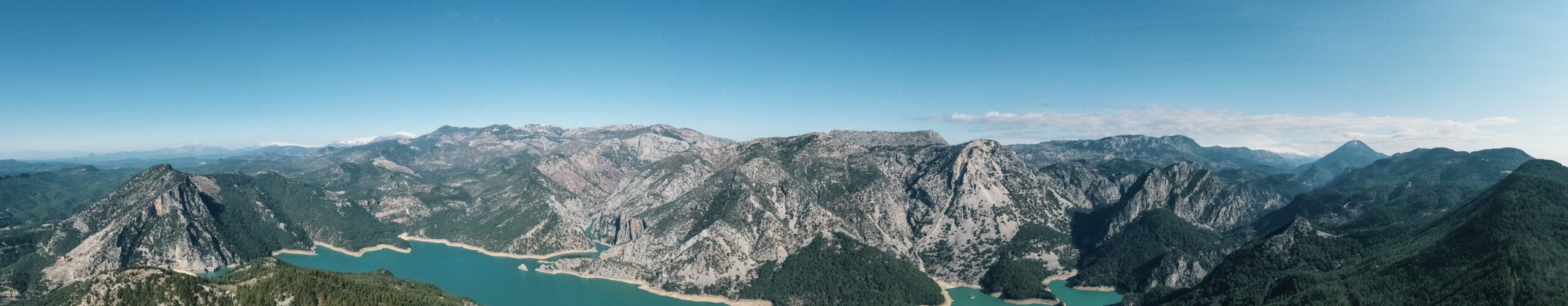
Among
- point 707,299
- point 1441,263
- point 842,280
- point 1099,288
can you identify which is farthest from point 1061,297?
point 707,299

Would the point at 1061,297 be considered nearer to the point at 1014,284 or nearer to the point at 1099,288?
the point at 1014,284

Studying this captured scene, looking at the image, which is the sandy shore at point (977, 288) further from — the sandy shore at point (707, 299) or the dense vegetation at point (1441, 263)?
the sandy shore at point (707, 299)

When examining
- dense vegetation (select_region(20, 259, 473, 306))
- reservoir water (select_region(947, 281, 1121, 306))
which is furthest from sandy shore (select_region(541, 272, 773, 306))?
dense vegetation (select_region(20, 259, 473, 306))

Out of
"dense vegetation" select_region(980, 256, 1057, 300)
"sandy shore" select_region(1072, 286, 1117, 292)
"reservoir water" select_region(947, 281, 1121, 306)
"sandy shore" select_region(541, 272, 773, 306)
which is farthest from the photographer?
"sandy shore" select_region(1072, 286, 1117, 292)

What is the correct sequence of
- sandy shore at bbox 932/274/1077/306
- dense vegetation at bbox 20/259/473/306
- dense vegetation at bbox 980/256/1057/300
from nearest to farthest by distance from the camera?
dense vegetation at bbox 20/259/473/306 → sandy shore at bbox 932/274/1077/306 → dense vegetation at bbox 980/256/1057/300

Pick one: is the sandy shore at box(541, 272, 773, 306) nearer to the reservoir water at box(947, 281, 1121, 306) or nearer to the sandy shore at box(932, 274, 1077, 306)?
the sandy shore at box(932, 274, 1077, 306)

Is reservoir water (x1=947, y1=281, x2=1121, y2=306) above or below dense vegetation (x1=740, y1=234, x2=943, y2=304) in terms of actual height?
below
